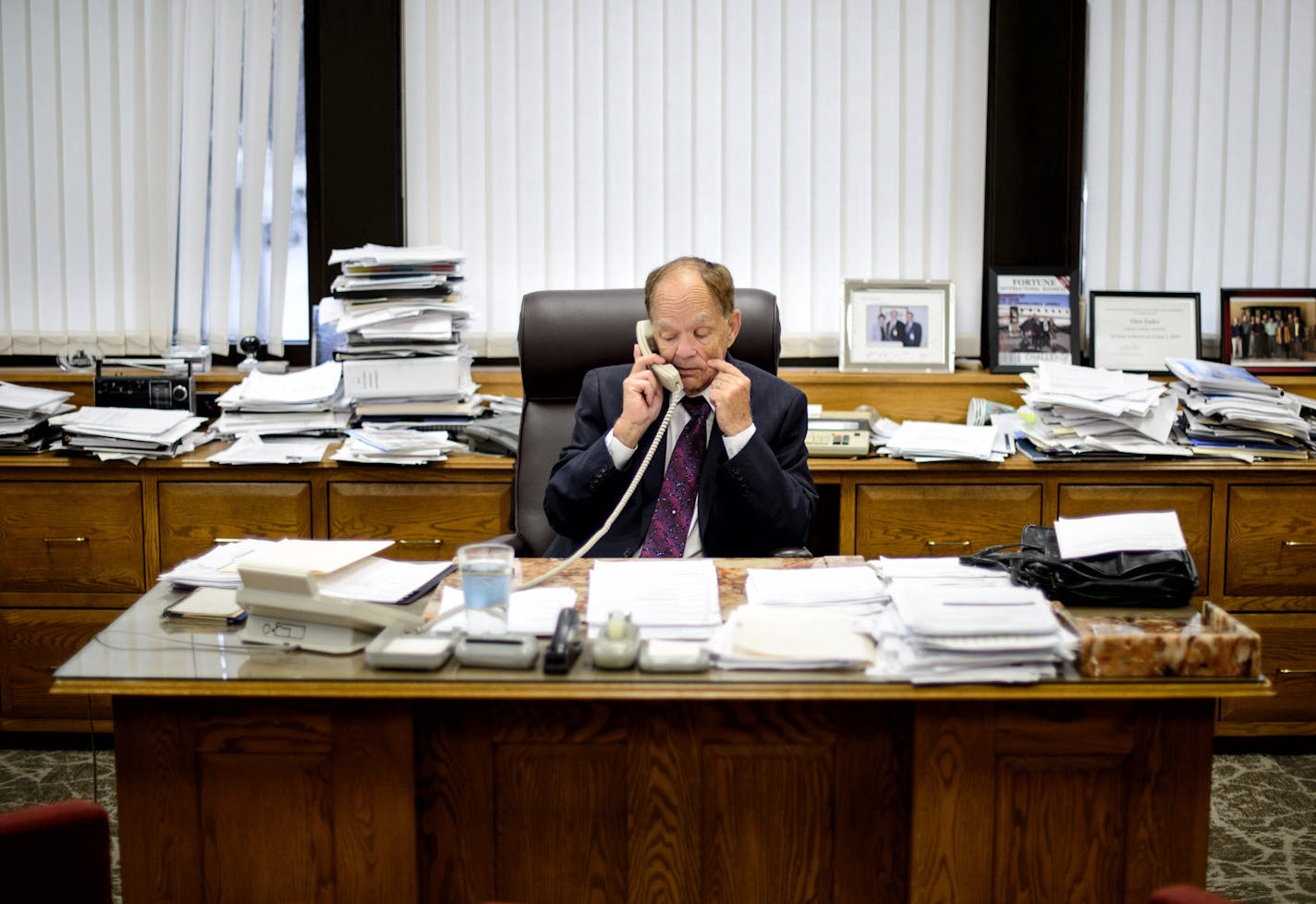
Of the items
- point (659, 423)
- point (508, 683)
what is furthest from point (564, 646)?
point (659, 423)

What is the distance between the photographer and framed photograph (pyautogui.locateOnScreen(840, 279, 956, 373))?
3381mm

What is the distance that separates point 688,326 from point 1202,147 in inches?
81.2

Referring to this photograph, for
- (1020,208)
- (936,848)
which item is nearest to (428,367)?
(1020,208)

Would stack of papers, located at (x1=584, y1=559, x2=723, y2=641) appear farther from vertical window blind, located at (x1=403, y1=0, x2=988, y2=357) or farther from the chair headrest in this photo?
vertical window blind, located at (x1=403, y1=0, x2=988, y2=357)

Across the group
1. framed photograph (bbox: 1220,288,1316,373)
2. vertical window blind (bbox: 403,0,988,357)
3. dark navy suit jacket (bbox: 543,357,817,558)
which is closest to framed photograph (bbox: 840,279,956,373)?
vertical window blind (bbox: 403,0,988,357)

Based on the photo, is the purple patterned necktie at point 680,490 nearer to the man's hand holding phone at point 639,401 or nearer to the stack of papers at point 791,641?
the man's hand holding phone at point 639,401

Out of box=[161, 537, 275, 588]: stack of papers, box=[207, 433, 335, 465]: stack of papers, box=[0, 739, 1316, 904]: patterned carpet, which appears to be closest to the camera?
box=[161, 537, 275, 588]: stack of papers

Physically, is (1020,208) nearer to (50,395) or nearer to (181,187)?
(181,187)

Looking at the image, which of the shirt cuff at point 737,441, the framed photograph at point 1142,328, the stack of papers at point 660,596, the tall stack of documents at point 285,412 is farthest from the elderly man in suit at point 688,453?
the framed photograph at point 1142,328

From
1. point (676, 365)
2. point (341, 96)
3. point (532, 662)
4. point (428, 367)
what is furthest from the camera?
point (341, 96)

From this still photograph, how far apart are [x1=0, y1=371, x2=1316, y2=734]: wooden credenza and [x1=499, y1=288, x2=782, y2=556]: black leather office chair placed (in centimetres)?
40

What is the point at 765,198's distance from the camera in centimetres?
346

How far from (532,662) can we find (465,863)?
33 cm

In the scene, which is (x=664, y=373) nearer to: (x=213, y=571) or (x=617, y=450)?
(x=617, y=450)
